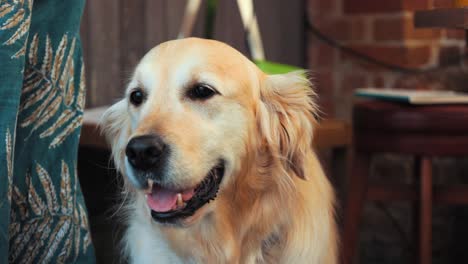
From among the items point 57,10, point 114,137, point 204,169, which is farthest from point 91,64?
point 204,169

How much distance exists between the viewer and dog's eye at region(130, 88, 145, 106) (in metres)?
1.36

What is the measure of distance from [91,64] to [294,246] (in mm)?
1052

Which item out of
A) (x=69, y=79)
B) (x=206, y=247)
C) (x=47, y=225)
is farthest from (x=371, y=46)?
(x=47, y=225)

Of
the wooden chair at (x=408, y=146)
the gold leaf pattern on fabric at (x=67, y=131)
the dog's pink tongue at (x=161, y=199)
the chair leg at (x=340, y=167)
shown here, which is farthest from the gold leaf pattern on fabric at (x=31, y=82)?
the chair leg at (x=340, y=167)

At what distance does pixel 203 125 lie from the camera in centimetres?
128

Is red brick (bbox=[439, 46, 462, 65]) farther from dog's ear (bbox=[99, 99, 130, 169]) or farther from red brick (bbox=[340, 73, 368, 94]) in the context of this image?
dog's ear (bbox=[99, 99, 130, 169])

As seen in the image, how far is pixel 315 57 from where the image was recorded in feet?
9.75

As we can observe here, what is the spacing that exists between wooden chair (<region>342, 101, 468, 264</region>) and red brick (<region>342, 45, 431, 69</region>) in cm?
84

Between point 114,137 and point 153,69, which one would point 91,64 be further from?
point 153,69

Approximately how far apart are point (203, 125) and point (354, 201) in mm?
849

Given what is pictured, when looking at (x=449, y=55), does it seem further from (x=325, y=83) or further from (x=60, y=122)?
(x=60, y=122)

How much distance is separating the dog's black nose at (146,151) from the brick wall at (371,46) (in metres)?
1.74

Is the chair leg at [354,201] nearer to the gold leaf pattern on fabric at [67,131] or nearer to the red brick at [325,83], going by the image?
the gold leaf pattern on fabric at [67,131]

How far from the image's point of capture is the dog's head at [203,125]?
121 centimetres
